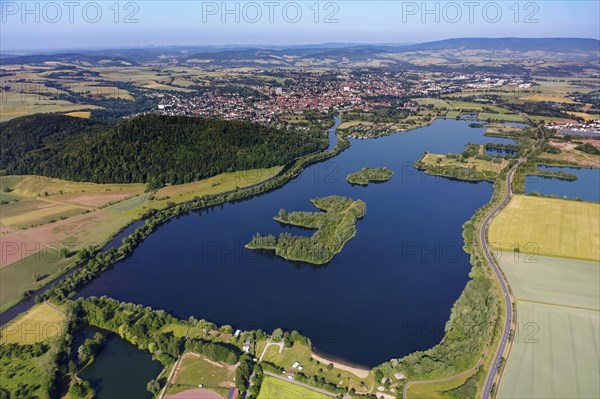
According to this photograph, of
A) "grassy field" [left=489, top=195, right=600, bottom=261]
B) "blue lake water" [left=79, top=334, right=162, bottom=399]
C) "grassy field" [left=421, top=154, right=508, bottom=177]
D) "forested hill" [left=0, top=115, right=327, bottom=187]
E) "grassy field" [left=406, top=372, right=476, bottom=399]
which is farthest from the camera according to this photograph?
"grassy field" [left=421, top=154, right=508, bottom=177]

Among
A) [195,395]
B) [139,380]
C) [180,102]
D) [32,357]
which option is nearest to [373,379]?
[195,395]

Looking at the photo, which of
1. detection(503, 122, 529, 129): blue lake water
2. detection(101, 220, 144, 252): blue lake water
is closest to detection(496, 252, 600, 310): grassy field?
detection(101, 220, 144, 252): blue lake water

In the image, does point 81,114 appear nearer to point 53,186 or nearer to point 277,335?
point 53,186

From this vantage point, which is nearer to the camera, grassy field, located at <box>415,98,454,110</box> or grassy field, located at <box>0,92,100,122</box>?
grassy field, located at <box>0,92,100,122</box>

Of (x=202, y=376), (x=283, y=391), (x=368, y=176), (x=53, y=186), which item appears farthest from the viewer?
(x=368, y=176)

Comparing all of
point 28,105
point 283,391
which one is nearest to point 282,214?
point 283,391

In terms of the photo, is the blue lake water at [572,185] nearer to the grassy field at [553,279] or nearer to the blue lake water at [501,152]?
the blue lake water at [501,152]

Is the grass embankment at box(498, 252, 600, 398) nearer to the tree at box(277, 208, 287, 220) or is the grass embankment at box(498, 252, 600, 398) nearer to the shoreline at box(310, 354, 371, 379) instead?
the shoreline at box(310, 354, 371, 379)
